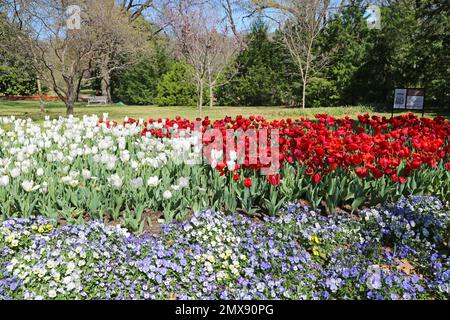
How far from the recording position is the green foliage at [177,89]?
2616 centimetres

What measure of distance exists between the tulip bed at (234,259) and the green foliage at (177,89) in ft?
76.2

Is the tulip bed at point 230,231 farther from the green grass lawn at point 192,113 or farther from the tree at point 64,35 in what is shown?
the green grass lawn at point 192,113

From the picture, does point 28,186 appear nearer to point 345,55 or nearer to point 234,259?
point 234,259

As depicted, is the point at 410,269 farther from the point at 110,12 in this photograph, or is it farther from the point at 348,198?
the point at 110,12

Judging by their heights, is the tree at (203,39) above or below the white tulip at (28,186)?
above

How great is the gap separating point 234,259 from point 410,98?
825 cm

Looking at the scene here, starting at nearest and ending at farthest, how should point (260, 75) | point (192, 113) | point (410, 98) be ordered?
1. point (410, 98)
2. point (192, 113)
3. point (260, 75)

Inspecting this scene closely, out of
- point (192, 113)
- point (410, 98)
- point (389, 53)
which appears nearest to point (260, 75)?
point (192, 113)

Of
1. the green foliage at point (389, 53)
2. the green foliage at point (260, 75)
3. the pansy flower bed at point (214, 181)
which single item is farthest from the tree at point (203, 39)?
the pansy flower bed at point (214, 181)

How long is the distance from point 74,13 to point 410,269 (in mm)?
12651

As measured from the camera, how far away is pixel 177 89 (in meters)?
26.2

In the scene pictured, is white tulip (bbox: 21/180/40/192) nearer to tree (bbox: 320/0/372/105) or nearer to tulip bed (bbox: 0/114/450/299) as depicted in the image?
tulip bed (bbox: 0/114/450/299)
